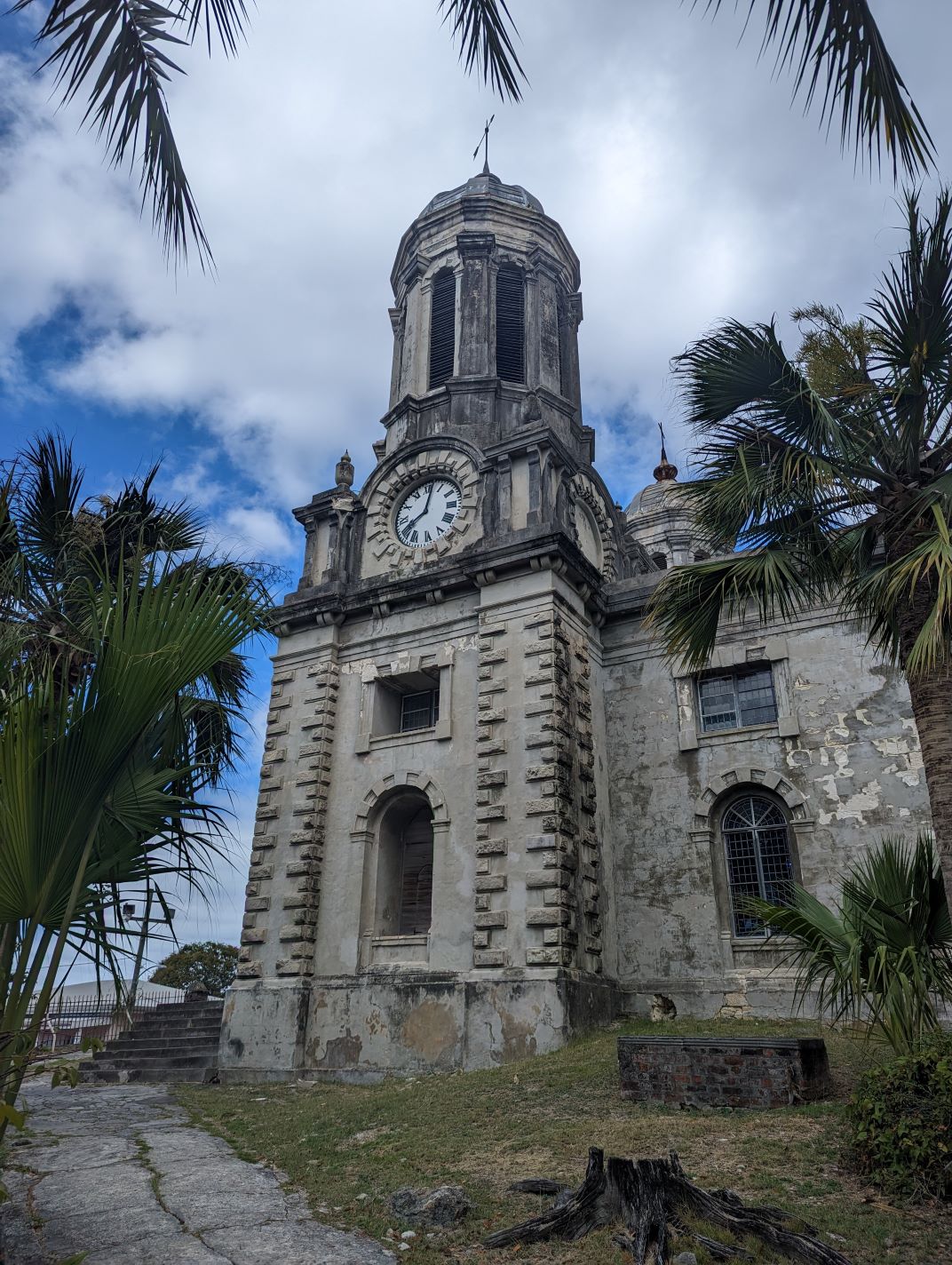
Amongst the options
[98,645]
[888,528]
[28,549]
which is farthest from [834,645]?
[98,645]

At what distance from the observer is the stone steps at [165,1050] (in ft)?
55.3

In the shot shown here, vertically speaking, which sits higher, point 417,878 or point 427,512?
point 427,512

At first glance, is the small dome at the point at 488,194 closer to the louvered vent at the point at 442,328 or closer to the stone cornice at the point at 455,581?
the louvered vent at the point at 442,328

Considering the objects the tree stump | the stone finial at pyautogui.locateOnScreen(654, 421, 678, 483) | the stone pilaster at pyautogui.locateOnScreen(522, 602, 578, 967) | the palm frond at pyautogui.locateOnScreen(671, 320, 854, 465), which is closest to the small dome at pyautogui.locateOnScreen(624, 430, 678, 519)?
the stone finial at pyautogui.locateOnScreen(654, 421, 678, 483)

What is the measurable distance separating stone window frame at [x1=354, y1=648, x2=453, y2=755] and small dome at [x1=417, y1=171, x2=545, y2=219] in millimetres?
12960

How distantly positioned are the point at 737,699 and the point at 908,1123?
37.4ft

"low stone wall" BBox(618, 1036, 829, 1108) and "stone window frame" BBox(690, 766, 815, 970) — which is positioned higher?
"stone window frame" BBox(690, 766, 815, 970)

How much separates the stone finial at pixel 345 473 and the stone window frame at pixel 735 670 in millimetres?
8848

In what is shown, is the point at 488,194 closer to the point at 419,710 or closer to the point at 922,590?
the point at 419,710

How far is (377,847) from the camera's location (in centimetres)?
1753

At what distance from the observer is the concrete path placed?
17.9ft

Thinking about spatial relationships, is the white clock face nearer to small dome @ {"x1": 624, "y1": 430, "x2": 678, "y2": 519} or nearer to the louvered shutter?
the louvered shutter

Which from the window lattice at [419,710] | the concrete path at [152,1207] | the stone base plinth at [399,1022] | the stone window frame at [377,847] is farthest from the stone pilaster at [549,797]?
the concrete path at [152,1207]

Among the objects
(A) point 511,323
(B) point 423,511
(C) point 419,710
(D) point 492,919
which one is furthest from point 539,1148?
(A) point 511,323
